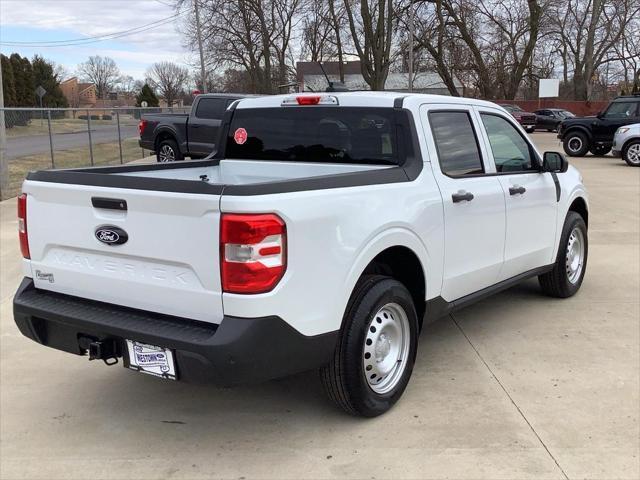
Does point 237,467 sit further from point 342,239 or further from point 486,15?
point 486,15

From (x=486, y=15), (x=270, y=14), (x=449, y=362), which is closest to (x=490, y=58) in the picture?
(x=486, y=15)

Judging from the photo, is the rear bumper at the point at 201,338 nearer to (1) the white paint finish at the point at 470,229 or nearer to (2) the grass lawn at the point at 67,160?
(1) the white paint finish at the point at 470,229

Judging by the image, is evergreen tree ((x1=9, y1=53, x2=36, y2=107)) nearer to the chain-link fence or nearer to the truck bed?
the chain-link fence

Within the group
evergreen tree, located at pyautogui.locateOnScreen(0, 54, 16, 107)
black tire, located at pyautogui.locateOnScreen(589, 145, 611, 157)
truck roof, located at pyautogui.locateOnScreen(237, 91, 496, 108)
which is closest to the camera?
truck roof, located at pyautogui.locateOnScreen(237, 91, 496, 108)

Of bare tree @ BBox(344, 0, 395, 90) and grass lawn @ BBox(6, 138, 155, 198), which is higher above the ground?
bare tree @ BBox(344, 0, 395, 90)

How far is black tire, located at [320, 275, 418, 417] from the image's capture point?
323 centimetres

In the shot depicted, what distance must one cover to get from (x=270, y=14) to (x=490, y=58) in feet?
62.3

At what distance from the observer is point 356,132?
13.2 feet

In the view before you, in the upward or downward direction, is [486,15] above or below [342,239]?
above

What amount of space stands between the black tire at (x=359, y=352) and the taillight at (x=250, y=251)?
66 centimetres

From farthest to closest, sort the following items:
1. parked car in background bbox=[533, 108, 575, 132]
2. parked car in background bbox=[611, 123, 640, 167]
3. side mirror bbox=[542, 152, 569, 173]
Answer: parked car in background bbox=[533, 108, 575, 132] → parked car in background bbox=[611, 123, 640, 167] → side mirror bbox=[542, 152, 569, 173]

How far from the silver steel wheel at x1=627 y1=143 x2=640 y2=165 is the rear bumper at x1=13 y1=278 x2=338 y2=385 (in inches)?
698

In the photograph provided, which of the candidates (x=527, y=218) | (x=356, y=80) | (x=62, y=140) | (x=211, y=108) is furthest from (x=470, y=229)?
(x=356, y=80)

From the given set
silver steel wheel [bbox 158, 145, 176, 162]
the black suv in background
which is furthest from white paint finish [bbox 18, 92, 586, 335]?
the black suv in background
